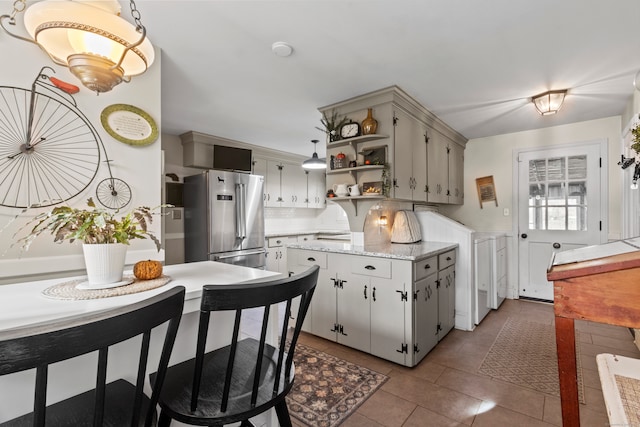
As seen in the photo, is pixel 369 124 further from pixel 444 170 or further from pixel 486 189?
pixel 486 189

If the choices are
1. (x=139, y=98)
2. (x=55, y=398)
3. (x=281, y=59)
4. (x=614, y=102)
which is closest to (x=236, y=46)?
(x=281, y=59)

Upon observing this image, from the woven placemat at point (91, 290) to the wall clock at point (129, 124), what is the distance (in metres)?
1.05

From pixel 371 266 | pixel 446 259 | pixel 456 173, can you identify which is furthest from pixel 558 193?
pixel 371 266

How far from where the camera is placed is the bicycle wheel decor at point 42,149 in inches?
63.3

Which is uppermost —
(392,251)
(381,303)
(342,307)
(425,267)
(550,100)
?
(550,100)

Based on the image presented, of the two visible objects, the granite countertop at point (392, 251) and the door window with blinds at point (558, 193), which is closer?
the granite countertop at point (392, 251)

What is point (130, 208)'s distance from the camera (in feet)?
6.71

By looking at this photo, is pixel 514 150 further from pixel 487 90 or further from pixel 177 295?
pixel 177 295

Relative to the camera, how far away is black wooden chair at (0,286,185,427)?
525mm

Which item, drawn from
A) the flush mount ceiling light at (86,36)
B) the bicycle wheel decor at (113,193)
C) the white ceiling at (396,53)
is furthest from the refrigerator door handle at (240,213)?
the flush mount ceiling light at (86,36)

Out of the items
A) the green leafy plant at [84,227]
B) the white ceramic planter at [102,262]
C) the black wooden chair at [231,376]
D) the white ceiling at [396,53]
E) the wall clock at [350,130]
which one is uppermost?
the white ceiling at [396,53]

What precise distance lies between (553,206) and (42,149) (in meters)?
5.31

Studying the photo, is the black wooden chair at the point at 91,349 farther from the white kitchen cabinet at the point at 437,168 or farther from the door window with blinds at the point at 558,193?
the door window with blinds at the point at 558,193

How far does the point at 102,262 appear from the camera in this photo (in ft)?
4.11
